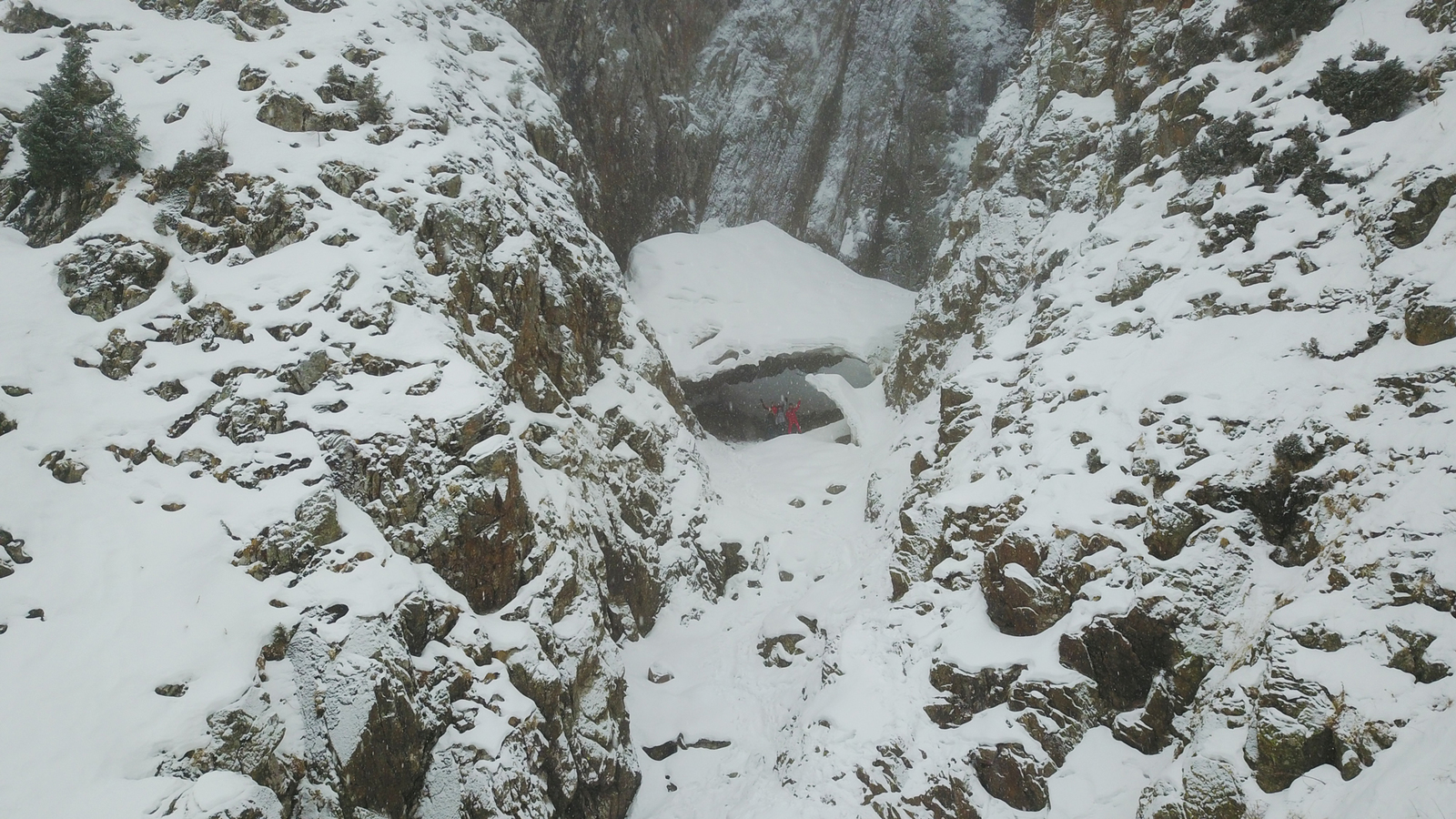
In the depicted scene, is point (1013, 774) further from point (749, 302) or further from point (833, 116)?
point (833, 116)

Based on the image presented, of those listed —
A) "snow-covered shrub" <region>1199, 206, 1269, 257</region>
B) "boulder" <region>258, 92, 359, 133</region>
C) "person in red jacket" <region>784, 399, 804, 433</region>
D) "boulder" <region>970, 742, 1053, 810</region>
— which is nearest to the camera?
"boulder" <region>970, 742, 1053, 810</region>

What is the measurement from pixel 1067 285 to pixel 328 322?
12.9 m

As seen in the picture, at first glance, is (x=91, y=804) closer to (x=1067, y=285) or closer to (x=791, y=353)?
(x=1067, y=285)

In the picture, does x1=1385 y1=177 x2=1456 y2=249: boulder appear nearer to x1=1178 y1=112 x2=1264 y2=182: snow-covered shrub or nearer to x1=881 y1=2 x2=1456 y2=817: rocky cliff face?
x1=881 y1=2 x2=1456 y2=817: rocky cliff face

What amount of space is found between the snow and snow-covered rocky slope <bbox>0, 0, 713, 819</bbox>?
635 cm

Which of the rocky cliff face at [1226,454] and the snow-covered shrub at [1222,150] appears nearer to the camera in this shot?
the rocky cliff face at [1226,454]

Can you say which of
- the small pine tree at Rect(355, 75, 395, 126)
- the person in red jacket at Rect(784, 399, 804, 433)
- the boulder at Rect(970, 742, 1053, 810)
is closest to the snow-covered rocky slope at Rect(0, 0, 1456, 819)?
the boulder at Rect(970, 742, 1053, 810)

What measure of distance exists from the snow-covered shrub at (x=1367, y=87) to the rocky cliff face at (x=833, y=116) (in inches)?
641

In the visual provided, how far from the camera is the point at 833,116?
91.0 feet

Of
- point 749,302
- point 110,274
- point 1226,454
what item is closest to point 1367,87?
point 1226,454

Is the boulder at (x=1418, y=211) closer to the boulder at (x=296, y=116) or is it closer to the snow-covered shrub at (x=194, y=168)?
the boulder at (x=296, y=116)

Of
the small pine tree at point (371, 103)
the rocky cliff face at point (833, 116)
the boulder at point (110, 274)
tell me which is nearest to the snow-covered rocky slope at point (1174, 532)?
the boulder at point (110, 274)

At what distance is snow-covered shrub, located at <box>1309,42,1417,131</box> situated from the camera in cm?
945

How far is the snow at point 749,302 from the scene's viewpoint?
21.6 m
